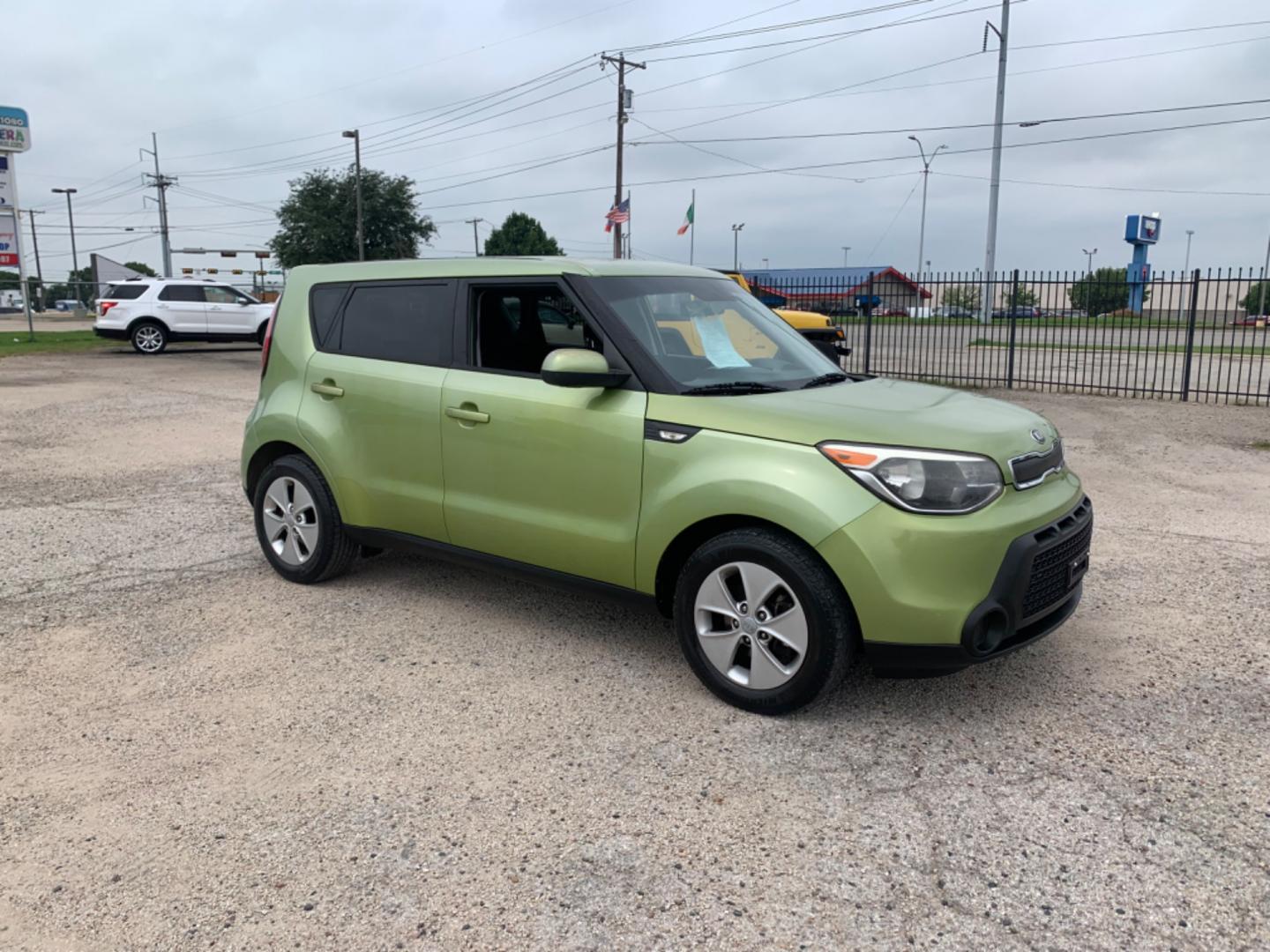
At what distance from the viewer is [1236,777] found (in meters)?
3.26

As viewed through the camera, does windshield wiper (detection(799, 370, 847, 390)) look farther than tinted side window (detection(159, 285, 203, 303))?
No

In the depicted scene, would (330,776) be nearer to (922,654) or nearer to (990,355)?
(922,654)

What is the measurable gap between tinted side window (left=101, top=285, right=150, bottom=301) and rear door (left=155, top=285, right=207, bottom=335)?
447 millimetres

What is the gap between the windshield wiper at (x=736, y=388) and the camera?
3.91 m

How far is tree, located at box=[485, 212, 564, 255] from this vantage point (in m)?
85.1

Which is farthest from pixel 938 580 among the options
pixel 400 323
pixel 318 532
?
pixel 318 532

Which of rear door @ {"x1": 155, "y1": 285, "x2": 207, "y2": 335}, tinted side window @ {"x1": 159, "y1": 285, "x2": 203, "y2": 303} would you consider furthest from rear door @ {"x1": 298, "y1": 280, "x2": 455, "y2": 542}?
tinted side window @ {"x1": 159, "y1": 285, "x2": 203, "y2": 303}

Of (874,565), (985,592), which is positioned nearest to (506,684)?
(874,565)

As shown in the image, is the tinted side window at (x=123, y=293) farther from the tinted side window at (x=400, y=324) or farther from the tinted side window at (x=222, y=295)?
the tinted side window at (x=400, y=324)

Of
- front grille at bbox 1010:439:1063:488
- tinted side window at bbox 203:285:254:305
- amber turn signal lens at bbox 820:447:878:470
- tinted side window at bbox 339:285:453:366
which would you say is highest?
tinted side window at bbox 203:285:254:305

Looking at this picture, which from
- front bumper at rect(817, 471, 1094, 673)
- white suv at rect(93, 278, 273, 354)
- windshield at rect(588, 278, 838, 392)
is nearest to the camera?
front bumper at rect(817, 471, 1094, 673)

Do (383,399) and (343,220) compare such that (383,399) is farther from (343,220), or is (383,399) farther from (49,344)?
(343,220)

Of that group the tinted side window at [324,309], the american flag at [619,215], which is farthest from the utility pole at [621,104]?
the tinted side window at [324,309]

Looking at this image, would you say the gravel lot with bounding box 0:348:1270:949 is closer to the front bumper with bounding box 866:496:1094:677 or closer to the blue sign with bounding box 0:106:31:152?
the front bumper with bounding box 866:496:1094:677
